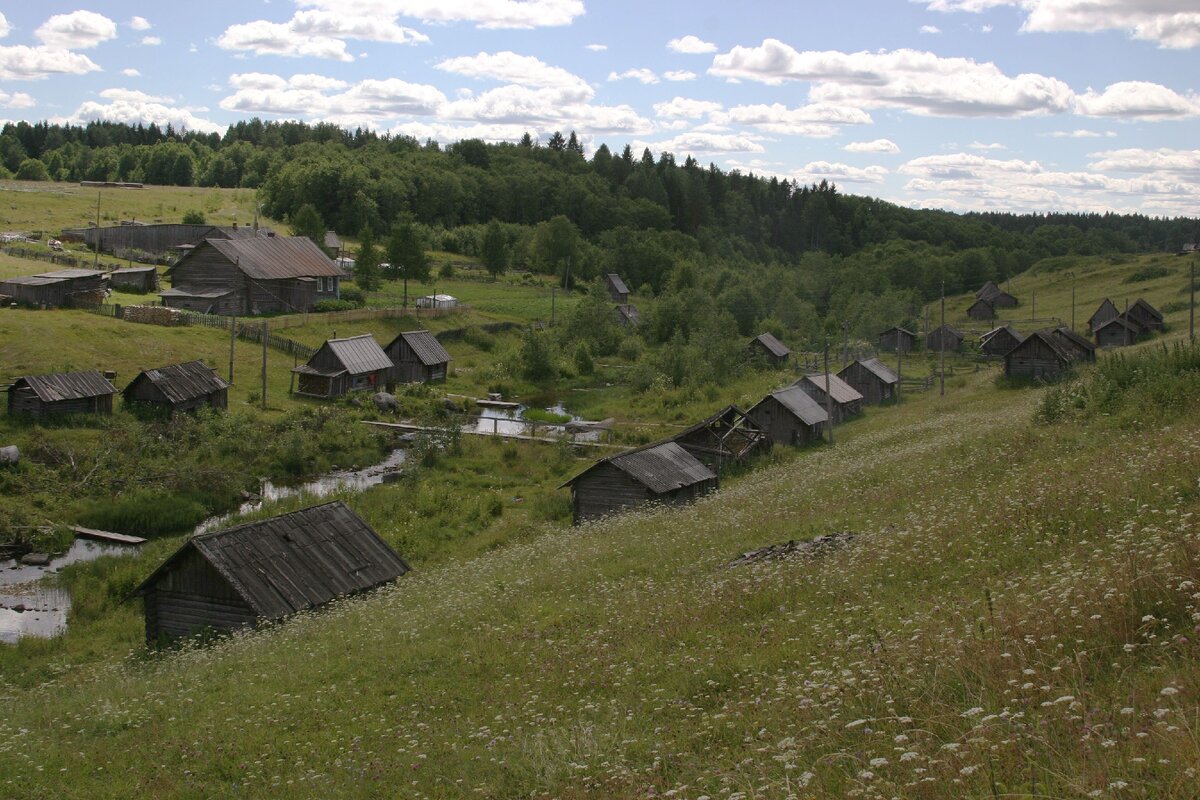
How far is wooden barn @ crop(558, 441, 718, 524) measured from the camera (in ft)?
103

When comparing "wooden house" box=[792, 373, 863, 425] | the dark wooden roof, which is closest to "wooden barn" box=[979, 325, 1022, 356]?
"wooden house" box=[792, 373, 863, 425]

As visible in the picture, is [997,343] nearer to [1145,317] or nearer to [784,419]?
[1145,317]

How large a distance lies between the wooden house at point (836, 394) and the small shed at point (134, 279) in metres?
41.5

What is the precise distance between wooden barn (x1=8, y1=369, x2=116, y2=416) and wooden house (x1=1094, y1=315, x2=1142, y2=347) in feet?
205

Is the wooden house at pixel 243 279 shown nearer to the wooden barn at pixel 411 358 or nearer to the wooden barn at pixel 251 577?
the wooden barn at pixel 411 358

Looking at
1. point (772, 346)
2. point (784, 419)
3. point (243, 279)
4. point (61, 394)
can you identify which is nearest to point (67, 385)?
point (61, 394)

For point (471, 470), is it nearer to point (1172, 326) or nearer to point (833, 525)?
point (833, 525)

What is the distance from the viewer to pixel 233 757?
13219 mm

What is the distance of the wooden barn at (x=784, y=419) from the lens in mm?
45125

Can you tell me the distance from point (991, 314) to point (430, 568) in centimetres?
9629

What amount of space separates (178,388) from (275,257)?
26671mm

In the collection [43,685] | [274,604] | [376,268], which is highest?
[376,268]

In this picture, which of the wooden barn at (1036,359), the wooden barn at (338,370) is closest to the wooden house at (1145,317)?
the wooden barn at (1036,359)

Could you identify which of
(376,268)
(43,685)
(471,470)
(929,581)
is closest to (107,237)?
(376,268)
